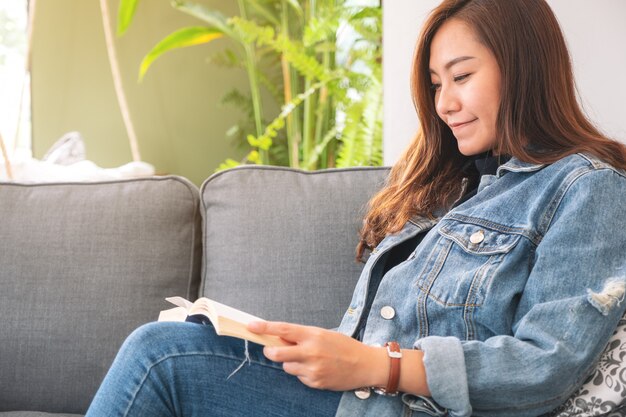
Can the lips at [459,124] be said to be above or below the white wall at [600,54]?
below

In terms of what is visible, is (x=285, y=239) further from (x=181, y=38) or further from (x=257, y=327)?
(x=181, y=38)

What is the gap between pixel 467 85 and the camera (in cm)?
122

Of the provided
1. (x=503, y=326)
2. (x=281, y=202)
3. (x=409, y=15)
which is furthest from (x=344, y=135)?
(x=503, y=326)

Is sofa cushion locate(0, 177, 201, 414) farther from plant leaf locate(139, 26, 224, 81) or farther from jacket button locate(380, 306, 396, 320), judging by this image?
plant leaf locate(139, 26, 224, 81)

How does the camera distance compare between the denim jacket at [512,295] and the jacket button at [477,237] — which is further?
the jacket button at [477,237]

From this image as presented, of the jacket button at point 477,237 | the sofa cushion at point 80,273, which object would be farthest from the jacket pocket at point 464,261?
the sofa cushion at point 80,273

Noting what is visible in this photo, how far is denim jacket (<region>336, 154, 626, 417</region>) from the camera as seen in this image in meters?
0.94

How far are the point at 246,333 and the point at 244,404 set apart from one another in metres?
0.12

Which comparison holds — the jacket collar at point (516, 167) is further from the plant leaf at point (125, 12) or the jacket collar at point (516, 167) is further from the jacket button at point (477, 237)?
the plant leaf at point (125, 12)

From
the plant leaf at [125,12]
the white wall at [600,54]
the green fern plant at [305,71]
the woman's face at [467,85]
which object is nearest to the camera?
the woman's face at [467,85]

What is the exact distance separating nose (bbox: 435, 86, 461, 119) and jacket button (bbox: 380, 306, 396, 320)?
1.15 ft

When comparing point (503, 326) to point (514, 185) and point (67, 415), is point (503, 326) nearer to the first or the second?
point (514, 185)

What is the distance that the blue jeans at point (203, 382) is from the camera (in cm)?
97

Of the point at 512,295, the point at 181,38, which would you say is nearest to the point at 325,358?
the point at 512,295
